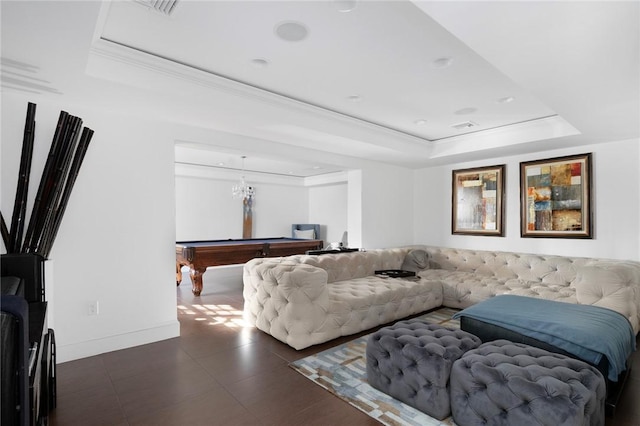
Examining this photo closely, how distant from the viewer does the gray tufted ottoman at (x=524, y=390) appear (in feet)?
5.46

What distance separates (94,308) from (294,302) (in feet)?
6.34

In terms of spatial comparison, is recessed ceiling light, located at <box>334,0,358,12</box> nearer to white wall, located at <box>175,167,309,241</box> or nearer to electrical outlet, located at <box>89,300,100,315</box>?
electrical outlet, located at <box>89,300,100,315</box>

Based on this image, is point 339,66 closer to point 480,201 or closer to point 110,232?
point 110,232

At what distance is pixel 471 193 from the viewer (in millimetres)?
5586

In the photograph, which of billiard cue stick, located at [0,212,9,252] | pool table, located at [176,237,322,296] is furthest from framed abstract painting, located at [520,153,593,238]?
billiard cue stick, located at [0,212,9,252]

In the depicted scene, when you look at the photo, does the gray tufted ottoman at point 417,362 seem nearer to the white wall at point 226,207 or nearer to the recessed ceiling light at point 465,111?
the recessed ceiling light at point 465,111

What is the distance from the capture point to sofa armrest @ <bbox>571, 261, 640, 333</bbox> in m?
3.31

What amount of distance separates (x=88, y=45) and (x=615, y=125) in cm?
489

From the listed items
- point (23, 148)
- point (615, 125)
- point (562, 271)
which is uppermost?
point (615, 125)

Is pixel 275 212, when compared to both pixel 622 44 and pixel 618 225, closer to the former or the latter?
pixel 618 225

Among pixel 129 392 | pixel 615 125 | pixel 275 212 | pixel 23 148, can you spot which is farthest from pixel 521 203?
pixel 275 212

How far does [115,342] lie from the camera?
127 inches

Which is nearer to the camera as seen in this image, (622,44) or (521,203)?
(622,44)

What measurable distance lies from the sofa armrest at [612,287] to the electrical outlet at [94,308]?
5.03 meters
